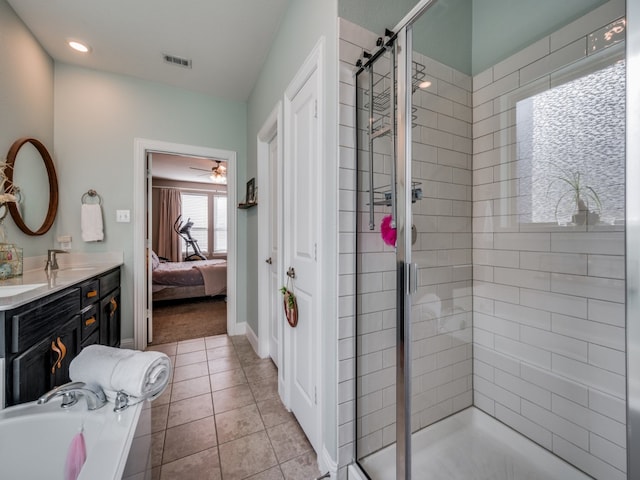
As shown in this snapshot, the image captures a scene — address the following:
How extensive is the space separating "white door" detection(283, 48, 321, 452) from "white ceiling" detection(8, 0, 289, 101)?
2.49ft

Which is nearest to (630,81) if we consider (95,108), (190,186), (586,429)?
(586,429)

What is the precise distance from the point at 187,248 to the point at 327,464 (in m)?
6.43

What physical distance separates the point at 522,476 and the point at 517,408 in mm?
329

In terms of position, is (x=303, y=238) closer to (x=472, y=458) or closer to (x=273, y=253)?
(x=273, y=253)

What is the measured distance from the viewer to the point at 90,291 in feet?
6.15

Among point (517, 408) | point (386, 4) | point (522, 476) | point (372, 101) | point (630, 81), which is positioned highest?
point (386, 4)

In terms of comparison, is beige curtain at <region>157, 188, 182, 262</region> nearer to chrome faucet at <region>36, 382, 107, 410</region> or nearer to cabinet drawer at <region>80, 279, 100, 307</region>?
cabinet drawer at <region>80, 279, 100, 307</region>

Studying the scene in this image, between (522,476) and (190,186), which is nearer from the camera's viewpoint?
Answer: (522,476)

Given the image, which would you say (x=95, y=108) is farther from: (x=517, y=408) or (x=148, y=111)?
(x=517, y=408)

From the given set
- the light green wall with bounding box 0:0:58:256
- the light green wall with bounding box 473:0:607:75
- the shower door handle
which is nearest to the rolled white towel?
the shower door handle

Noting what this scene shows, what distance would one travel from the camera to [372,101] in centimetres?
128

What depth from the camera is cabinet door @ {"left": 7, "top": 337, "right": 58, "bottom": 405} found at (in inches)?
43.3

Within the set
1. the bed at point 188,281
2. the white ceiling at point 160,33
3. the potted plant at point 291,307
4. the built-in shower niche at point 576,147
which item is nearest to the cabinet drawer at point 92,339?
the potted plant at point 291,307

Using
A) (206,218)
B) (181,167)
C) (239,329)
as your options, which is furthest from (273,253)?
(206,218)
